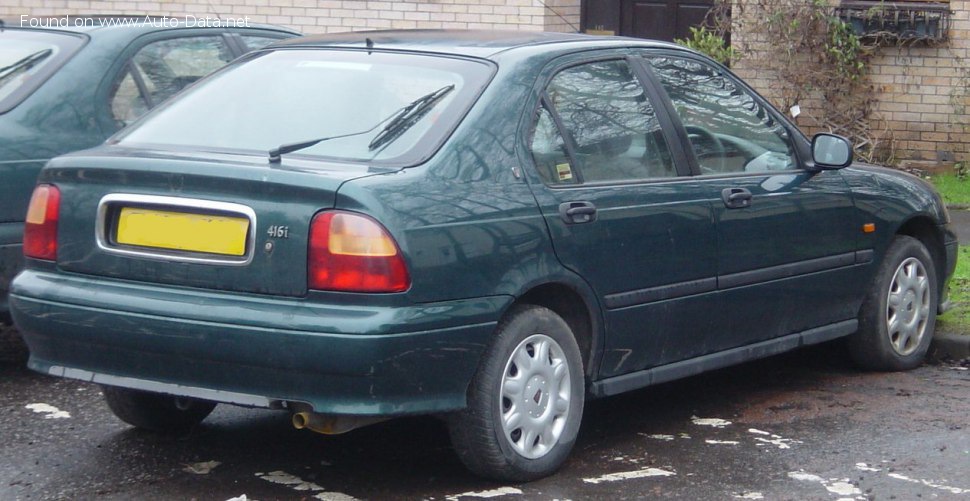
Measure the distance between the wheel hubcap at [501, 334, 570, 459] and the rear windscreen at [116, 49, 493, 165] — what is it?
76cm

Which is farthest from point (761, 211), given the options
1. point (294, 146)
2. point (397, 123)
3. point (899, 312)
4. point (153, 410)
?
point (153, 410)

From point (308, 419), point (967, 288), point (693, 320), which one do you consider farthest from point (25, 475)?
point (967, 288)

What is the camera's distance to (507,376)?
4.89 m

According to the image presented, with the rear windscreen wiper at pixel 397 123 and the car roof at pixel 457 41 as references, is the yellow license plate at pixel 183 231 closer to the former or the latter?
the rear windscreen wiper at pixel 397 123

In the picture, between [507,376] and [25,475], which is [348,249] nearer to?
[507,376]

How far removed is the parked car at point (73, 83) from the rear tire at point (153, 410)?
1.06 m

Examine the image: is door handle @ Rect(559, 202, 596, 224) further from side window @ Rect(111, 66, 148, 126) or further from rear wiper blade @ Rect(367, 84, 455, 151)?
side window @ Rect(111, 66, 148, 126)

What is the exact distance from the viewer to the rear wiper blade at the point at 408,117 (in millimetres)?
4914

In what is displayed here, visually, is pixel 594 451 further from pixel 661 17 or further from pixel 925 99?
pixel 661 17

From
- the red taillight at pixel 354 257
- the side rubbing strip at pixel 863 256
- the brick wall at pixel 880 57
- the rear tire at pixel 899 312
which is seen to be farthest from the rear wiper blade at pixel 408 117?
the brick wall at pixel 880 57

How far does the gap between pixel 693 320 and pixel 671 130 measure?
0.73 metres

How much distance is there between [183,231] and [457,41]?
1364 mm

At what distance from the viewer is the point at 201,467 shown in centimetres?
525

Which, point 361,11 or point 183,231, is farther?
point 361,11
